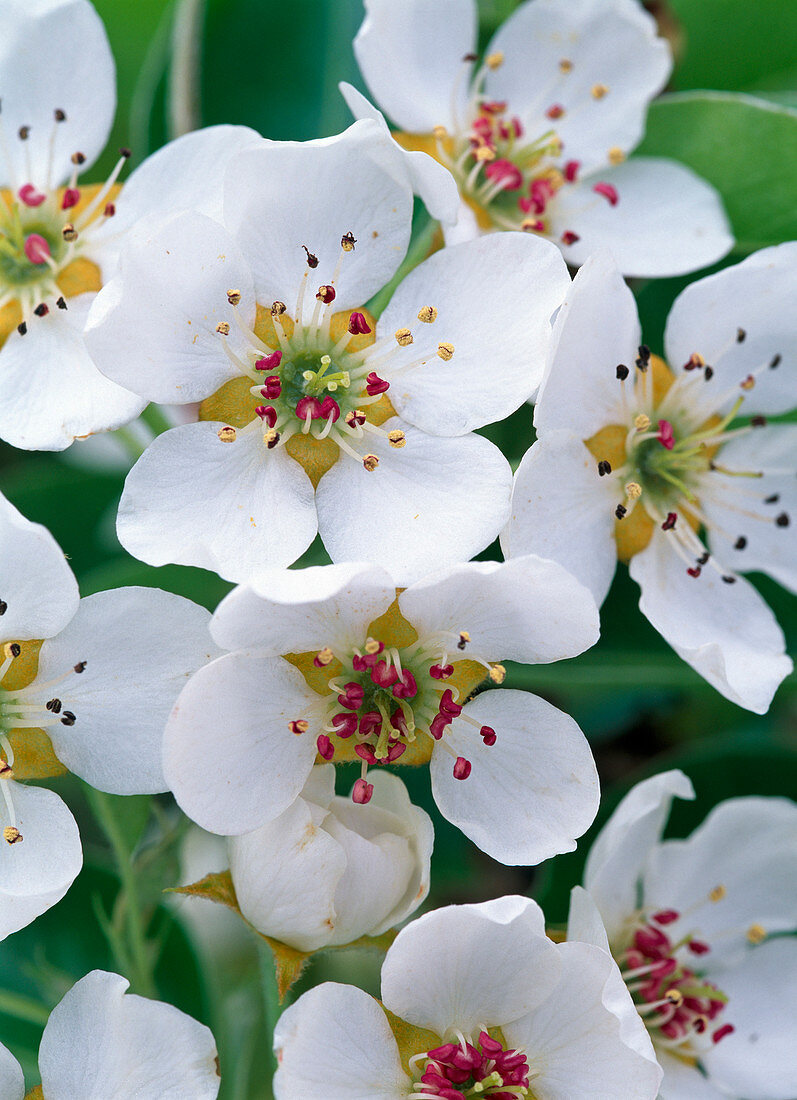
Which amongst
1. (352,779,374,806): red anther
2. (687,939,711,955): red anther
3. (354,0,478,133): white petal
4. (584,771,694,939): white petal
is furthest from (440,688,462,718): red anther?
(354,0,478,133): white petal

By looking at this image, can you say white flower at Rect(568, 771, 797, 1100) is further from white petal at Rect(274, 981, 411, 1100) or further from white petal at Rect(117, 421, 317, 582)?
white petal at Rect(117, 421, 317, 582)

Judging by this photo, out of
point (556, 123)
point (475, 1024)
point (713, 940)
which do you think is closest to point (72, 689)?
point (475, 1024)

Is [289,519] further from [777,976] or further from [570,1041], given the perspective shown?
[777,976]

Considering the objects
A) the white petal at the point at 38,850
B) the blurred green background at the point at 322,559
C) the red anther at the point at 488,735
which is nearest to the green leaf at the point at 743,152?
the blurred green background at the point at 322,559

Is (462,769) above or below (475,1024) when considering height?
above

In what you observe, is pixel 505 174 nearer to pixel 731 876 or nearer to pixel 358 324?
A: pixel 358 324

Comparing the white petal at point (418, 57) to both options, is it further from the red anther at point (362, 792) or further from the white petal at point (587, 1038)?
the white petal at point (587, 1038)
